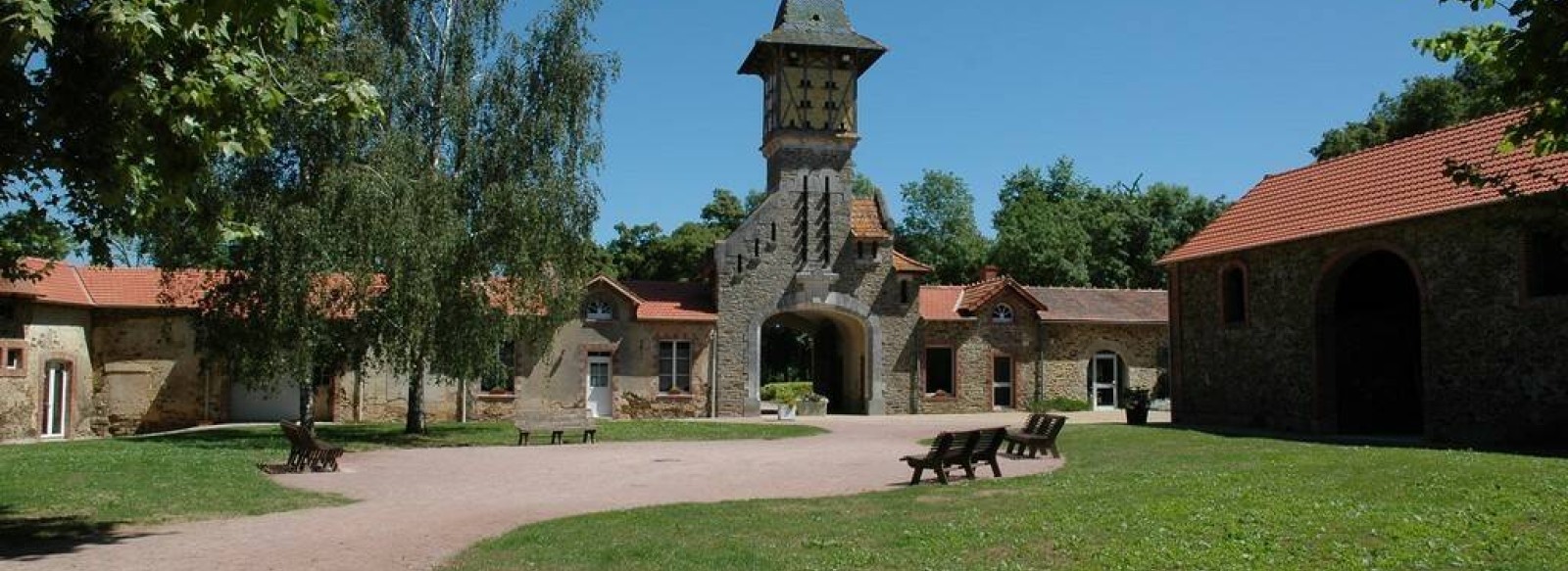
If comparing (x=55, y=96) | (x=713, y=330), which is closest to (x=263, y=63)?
(x=55, y=96)

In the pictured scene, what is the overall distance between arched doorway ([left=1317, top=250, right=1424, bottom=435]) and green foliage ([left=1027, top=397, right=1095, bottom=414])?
13.8 meters

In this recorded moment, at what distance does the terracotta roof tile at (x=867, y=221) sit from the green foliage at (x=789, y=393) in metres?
5.44

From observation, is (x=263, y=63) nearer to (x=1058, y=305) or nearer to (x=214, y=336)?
(x=214, y=336)

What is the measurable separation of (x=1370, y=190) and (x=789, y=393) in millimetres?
Answer: 20942

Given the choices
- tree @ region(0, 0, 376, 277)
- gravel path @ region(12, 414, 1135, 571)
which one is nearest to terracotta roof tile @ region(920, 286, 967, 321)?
gravel path @ region(12, 414, 1135, 571)

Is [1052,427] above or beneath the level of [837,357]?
beneath

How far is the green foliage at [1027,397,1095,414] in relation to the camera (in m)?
37.5

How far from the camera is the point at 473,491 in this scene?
15.2 meters

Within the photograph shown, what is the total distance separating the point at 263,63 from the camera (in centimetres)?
918

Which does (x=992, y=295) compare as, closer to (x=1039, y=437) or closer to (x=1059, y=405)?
(x=1059, y=405)

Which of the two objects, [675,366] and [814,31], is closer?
[675,366]

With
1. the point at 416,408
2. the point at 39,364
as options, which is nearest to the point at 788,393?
the point at 416,408

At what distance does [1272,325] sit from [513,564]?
65.3 feet

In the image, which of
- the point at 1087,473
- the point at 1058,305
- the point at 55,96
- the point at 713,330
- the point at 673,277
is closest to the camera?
the point at 55,96
